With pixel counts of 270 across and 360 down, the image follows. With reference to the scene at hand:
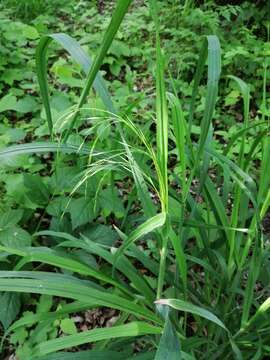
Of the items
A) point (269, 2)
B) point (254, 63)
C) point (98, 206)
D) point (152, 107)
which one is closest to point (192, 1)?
point (269, 2)

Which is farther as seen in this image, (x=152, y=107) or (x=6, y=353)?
(x=152, y=107)

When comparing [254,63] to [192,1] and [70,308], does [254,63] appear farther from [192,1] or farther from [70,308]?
[70,308]

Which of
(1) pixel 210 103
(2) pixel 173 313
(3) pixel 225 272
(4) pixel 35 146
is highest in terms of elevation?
(1) pixel 210 103

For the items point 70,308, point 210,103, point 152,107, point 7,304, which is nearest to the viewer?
point 210,103

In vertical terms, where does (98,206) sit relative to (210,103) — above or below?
below

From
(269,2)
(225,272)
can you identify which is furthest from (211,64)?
(269,2)

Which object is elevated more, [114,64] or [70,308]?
[114,64]

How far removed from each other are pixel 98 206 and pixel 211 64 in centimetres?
88

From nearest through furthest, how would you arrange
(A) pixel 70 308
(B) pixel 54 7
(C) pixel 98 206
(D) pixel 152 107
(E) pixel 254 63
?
1. (A) pixel 70 308
2. (C) pixel 98 206
3. (D) pixel 152 107
4. (E) pixel 254 63
5. (B) pixel 54 7

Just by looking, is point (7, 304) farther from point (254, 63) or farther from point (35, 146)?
point (254, 63)

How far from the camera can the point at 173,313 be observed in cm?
125

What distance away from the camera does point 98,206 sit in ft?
5.58

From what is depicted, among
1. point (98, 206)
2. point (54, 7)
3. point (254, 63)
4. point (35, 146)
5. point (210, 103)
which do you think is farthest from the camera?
point (54, 7)

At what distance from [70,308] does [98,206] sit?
1.92 feet
